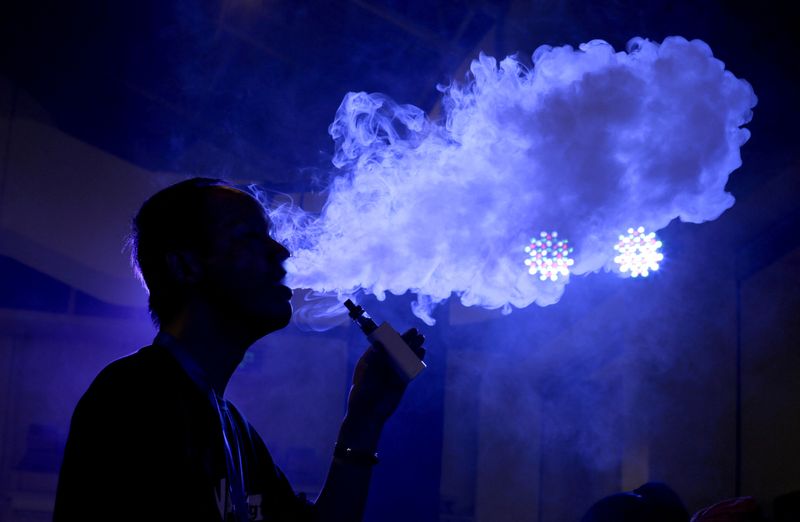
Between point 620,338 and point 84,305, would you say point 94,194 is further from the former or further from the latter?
point 620,338

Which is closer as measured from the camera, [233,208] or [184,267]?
[184,267]

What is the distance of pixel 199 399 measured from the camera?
142cm

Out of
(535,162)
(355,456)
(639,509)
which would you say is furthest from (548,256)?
(355,456)

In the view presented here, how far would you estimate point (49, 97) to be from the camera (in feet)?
17.4

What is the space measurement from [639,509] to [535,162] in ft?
5.32

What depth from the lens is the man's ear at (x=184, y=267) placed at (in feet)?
5.21

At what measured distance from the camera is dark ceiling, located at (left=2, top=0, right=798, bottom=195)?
14.6 ft

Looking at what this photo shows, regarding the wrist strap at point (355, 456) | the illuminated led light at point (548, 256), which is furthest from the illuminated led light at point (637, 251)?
the wrist strap at point (355, 456)

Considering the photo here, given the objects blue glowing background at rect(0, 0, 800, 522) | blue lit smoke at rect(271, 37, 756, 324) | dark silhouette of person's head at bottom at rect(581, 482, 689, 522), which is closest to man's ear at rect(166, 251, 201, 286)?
blue glowing background at rect(0, 0, 800, 522)

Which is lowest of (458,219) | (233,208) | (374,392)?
(374,392)

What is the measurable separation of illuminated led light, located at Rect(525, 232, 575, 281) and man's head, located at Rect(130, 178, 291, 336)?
238 cm

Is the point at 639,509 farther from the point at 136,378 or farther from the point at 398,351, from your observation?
the point at 136,378

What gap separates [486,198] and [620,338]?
8.68ft

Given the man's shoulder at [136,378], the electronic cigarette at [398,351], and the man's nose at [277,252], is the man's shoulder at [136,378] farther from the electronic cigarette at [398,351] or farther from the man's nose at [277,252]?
the electronic cigarette at [398,351]
